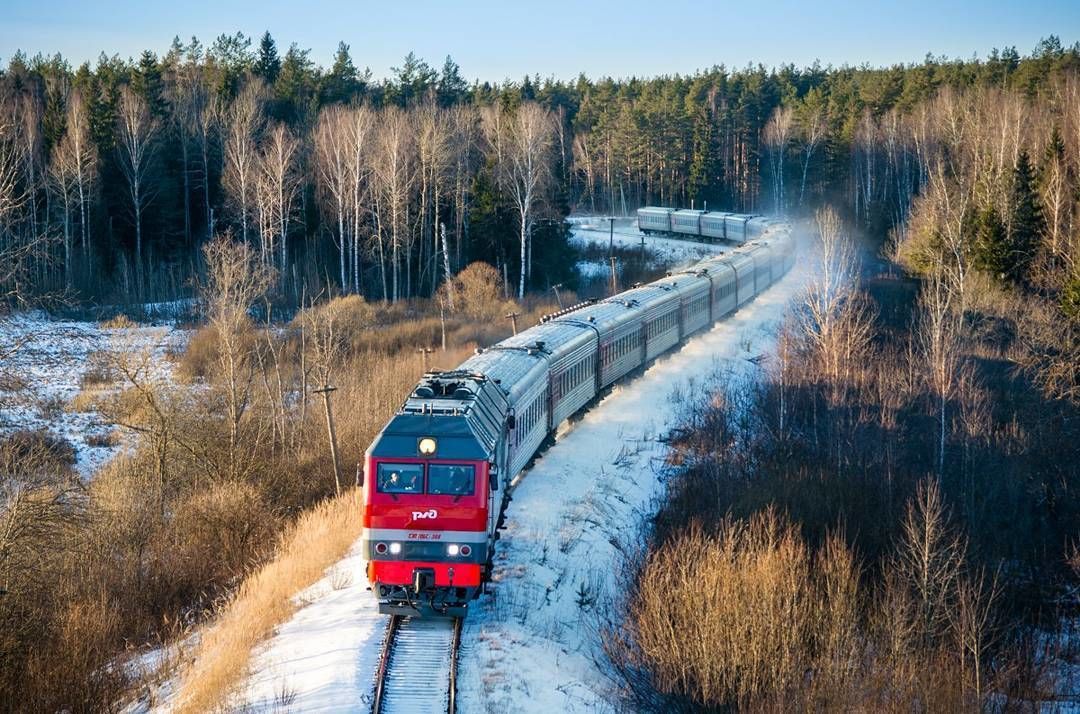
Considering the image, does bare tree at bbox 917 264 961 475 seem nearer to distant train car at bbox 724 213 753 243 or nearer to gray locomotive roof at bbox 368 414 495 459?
gray locomotive roof at bbox 368 414 495 459

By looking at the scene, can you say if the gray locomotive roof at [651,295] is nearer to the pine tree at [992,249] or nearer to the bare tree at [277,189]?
the pine tree at [992,249]

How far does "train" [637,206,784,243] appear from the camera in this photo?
63906 mm

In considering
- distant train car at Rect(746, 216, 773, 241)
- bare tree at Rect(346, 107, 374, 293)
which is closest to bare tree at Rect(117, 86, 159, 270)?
bare tree at Rect(346, 107, 374, 293)

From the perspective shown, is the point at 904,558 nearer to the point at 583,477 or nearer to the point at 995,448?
the point at 583,477

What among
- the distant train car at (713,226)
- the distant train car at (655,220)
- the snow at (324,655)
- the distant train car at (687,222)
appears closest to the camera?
the snow at (324,655)

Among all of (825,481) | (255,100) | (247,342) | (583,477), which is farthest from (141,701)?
(255,100)

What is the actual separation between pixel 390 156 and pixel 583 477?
30.1 meters

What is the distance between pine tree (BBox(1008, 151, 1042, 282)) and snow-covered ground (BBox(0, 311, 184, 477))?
120 feet

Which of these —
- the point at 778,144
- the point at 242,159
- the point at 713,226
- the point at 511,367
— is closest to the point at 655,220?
the point at 713,226

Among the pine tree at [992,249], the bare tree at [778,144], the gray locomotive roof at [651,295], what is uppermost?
the bare tree at [778,144]

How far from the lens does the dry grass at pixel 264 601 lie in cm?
1307

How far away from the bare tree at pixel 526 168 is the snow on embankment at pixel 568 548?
61.4 ft

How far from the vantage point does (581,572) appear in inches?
725

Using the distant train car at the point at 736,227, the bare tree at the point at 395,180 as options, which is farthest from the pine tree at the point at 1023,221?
the bare tree at the point at 395,180
